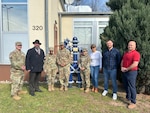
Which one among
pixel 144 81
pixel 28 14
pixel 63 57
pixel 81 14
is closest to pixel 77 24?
pixel 81 14

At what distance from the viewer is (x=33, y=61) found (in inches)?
259

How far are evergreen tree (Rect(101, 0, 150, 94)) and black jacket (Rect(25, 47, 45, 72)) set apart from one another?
217 centimetres

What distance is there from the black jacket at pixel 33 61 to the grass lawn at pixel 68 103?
843mm

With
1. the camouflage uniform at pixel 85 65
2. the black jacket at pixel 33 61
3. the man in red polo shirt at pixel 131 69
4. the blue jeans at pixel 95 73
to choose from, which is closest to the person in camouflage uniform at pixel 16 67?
the black jacket at pixel 33 61

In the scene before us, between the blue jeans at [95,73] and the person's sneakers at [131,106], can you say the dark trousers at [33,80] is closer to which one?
the blue jeans at [95,73]

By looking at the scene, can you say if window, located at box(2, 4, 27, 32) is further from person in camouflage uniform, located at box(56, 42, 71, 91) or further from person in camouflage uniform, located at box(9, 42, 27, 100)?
person in camouflage uniform, located at box(9, 42, 27, 100)

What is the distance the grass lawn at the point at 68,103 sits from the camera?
5575 millimetres

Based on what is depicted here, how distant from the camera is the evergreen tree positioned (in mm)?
6094

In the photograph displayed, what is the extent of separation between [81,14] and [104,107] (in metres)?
7.24

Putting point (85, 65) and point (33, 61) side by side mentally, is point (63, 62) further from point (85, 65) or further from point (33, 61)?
point (33, 61)

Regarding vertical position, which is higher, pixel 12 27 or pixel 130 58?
pixel 12 27

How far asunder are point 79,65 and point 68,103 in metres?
1.52

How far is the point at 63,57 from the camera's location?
22.9ft

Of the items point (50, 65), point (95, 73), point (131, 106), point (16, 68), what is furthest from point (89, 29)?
point (131, 106)
